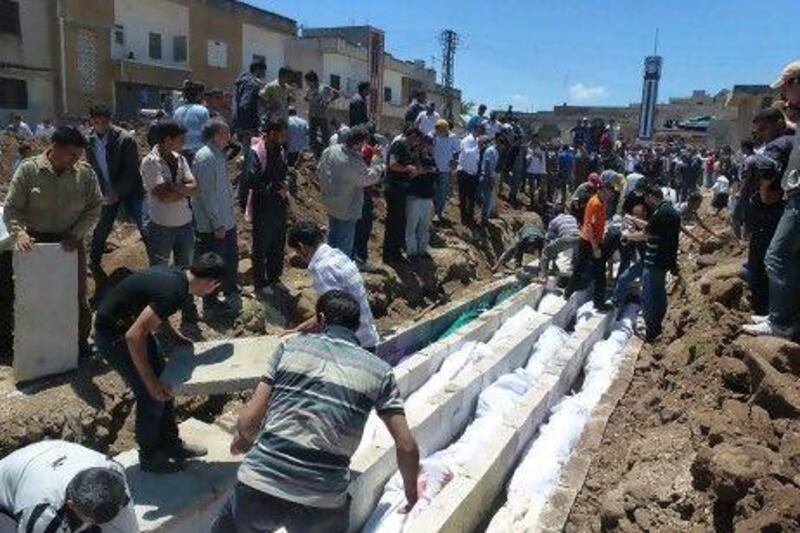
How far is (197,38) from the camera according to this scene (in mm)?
31156

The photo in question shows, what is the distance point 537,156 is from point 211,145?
11.0 m

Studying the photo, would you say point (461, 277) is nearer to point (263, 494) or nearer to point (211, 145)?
point (211, 145)

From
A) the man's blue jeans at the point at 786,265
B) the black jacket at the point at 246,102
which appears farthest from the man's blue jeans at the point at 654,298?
the black jacket at the point at 246,102

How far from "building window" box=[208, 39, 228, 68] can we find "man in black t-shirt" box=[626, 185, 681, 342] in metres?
27.9

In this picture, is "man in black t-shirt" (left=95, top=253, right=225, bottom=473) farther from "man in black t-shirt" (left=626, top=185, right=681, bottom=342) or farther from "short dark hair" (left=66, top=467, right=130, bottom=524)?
"man in black t-shirt" (left=626, top=185, right=681, bottom=342)

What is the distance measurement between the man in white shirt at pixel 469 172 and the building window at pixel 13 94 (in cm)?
1834


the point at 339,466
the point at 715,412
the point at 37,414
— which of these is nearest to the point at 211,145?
the point at 37,414

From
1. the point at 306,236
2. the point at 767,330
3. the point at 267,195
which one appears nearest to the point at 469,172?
the point at 267,195

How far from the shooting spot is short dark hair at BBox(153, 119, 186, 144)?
574cm

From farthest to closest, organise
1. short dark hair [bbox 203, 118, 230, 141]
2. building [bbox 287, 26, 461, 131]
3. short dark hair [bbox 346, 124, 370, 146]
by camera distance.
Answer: building [bbox 287, 26, 461, 131]
short dark hair [bbox 346, 124, 370, 146]
short dark hair [bbox 203, 118, 230, 141]

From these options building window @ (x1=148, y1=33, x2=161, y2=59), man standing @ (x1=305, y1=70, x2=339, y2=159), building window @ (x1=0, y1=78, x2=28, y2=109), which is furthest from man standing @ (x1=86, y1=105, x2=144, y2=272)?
building window @ (x1=148, y1=33, x2=161, y2=59)

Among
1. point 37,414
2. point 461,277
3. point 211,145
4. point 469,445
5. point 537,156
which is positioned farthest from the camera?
point 537,156

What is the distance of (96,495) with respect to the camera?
248 centimetres

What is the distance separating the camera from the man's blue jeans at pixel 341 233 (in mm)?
7598
